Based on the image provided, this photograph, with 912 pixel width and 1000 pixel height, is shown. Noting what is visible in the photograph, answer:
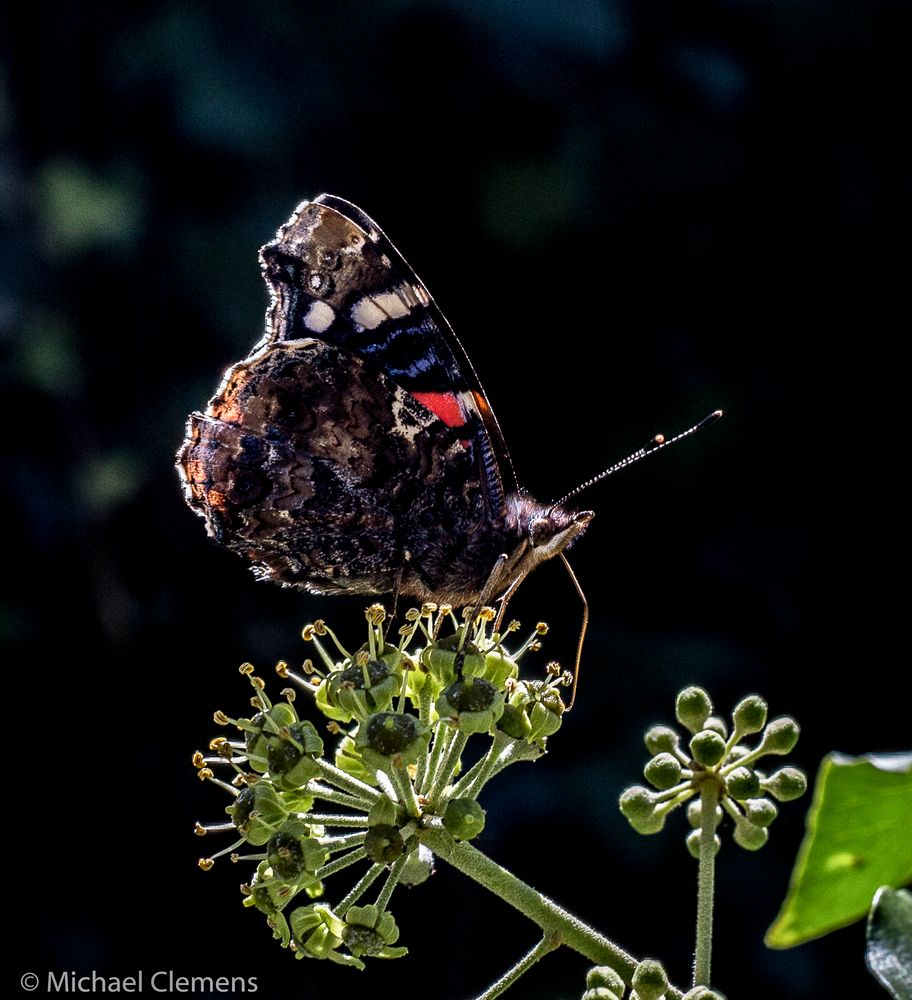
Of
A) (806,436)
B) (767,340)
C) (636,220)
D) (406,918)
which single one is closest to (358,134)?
(636,220)

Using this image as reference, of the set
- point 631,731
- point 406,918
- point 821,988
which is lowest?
point 821,988

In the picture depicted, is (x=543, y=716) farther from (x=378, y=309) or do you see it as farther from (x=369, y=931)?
(x=378, y=309)

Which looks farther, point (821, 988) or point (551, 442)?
point (551, 442)

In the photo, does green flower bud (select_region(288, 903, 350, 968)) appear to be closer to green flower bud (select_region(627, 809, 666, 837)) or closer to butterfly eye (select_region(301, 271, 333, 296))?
green flower bud (select_region(627, 809, 666, 837))

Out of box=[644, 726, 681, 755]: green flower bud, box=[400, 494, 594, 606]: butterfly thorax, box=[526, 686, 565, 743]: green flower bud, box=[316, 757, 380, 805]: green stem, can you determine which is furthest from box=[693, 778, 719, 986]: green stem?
box=[400, 494, 594, 606]: butterfly thorax

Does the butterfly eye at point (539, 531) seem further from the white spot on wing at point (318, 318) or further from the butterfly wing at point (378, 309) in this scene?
the white spot on wing at point (318, 318)

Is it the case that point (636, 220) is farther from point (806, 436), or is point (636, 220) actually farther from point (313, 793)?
point (313, 793)
